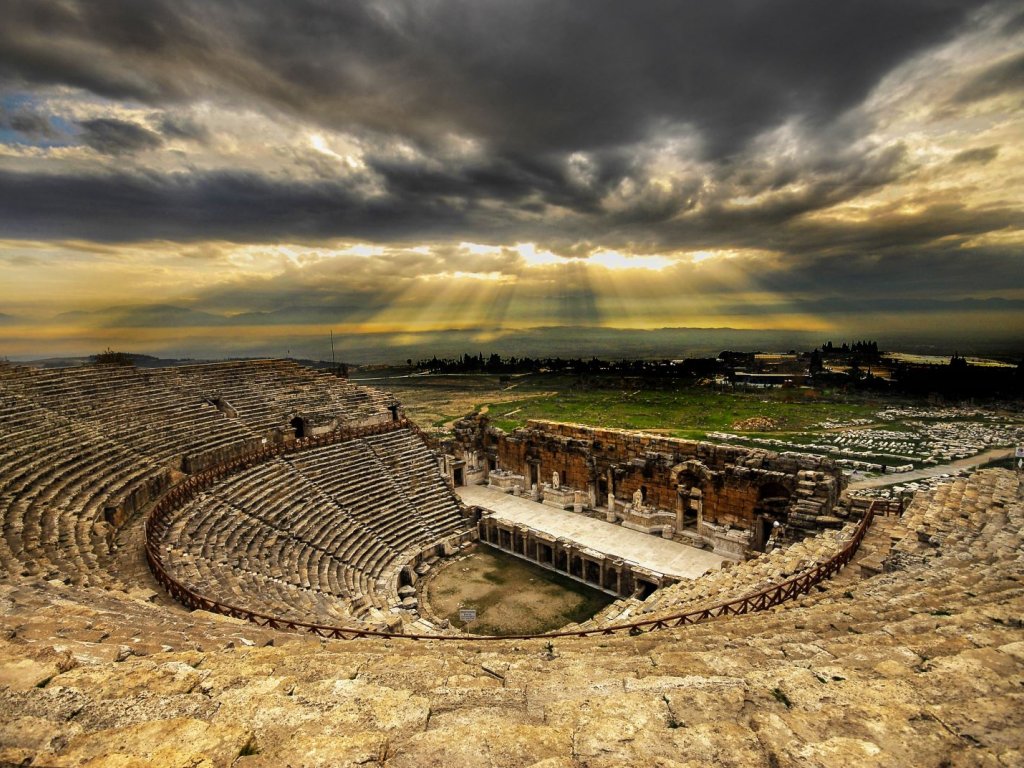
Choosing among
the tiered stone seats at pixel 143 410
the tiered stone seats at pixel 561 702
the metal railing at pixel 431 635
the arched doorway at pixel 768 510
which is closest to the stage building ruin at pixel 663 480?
the arched doorway at pixel 768 510

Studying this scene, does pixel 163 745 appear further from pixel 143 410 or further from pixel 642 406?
pixel 642 406

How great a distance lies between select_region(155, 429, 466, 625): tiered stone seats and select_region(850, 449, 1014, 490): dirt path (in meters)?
28.6

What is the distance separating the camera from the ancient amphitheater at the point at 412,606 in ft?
11.8

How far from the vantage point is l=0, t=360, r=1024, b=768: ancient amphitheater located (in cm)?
361

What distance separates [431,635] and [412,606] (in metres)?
7.24

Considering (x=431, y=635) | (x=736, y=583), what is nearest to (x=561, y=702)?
(x=431, y=635)

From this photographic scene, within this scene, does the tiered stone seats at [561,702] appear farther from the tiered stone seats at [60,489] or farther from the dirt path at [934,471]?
the dirt path at [934,471]

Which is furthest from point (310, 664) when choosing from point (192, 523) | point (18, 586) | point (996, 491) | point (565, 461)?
point (565, 461)

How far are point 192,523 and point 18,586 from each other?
7315 mm

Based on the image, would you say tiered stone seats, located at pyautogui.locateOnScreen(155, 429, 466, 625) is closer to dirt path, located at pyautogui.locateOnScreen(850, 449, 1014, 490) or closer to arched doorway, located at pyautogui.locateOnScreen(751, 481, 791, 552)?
arched doorway, located at pyautogui.locateOnScreen(751, 481, 791, 552)

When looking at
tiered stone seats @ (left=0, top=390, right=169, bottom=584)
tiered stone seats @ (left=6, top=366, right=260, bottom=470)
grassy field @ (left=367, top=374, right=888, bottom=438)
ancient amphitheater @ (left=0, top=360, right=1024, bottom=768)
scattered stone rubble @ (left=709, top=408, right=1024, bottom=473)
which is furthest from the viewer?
grassy field @ (left=367, top=374, right=888, bottom=438)

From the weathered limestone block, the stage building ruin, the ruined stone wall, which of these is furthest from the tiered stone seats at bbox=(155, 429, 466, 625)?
the weathered limestone block

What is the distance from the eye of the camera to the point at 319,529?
59.3ft

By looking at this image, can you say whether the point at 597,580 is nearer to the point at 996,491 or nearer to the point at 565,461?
the point at 565,461
